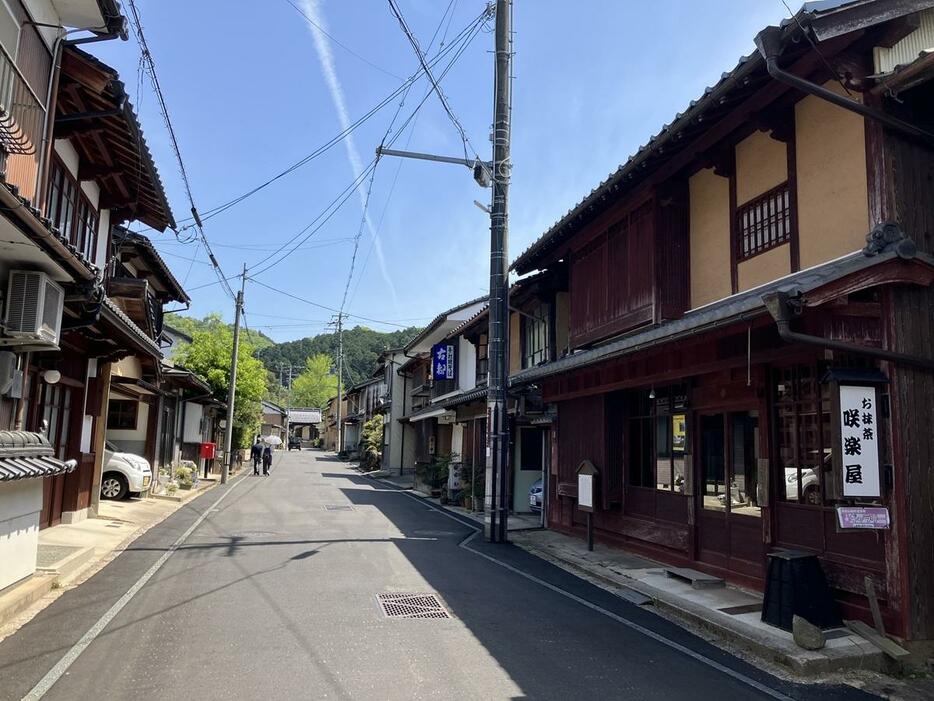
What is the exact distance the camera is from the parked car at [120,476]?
17516 millimetres

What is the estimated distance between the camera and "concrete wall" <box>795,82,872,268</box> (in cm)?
736

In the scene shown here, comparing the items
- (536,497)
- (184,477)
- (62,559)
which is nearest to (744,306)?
(62,559)

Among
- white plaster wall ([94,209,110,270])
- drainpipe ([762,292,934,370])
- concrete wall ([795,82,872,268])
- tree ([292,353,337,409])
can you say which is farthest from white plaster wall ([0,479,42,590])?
tree ([292,353,337,409])

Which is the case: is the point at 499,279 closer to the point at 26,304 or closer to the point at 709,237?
the point at 709,237

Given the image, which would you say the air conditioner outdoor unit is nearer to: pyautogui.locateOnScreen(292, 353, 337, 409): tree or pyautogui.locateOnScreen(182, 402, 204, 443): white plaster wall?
pyautogui.locateOnScreen(182, 402, 204, 443): white plaster wall

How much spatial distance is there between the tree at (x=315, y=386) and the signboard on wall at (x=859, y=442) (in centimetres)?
9281

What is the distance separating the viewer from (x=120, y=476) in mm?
17625

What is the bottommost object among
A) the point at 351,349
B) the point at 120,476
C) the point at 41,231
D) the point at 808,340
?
the point at 120,476

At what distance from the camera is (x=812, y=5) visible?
664 centimetres

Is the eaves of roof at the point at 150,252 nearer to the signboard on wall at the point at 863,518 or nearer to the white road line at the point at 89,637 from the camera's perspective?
the white road line at the point at 89,637

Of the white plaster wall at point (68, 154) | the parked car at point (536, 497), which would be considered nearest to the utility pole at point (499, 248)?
the parked car at point (536, 497)

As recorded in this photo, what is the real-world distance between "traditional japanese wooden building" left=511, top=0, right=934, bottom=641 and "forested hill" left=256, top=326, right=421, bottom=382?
49977 mm

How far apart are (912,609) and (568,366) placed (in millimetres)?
6502

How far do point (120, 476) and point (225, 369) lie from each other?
12.1m
